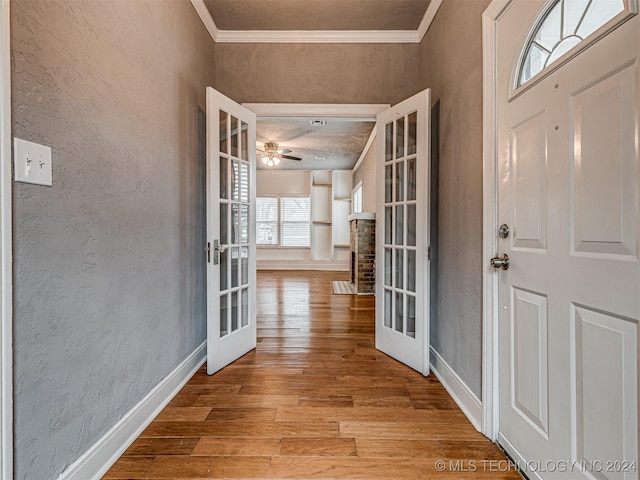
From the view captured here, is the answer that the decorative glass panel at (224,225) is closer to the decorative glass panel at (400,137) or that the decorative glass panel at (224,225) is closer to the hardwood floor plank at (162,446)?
the hardwood floor plank at (162,446)

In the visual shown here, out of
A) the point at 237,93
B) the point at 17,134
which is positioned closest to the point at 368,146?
the point at 237,93

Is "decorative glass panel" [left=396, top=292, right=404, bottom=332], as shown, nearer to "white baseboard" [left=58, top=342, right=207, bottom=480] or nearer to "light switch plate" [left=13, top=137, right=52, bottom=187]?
"white baseboard" [left=58, top=342, right=207, bottom=480]

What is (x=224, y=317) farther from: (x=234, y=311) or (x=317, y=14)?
(x=317, y=14)

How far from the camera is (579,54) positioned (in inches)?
41.3

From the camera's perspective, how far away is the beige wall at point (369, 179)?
221 inches

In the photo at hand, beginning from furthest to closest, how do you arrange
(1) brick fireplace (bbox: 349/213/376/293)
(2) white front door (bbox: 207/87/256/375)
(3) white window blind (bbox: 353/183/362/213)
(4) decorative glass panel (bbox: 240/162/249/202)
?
(3) white window blind (bbox: 353/183/362/213), (1) brick fireplace (bbox: 349/213/376/293), (4) decorative glass panel (bbox: 240/162/249/202), (2) white front door (bbox: 207/87/256/375)

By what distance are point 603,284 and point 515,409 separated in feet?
2.63

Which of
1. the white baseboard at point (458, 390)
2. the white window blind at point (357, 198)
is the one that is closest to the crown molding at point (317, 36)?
the white baseboard at point (458, 390)

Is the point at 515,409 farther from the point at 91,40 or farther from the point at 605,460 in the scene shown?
the point at 91,40

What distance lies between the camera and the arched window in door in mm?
958

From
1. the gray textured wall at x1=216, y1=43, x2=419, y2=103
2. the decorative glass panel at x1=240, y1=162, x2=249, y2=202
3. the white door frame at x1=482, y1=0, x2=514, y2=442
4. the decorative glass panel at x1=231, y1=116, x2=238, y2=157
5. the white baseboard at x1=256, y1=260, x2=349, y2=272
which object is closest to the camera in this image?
the white door frame at x1=482, y1=0, x2=514, y2=442

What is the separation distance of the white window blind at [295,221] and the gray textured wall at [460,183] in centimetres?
633

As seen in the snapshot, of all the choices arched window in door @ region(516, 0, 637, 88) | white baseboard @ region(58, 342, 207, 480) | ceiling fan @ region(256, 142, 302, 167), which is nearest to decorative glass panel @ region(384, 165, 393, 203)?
arched window in door @ region(516, 0, 637, 88)

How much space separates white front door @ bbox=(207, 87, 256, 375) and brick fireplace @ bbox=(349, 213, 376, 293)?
2986mm
